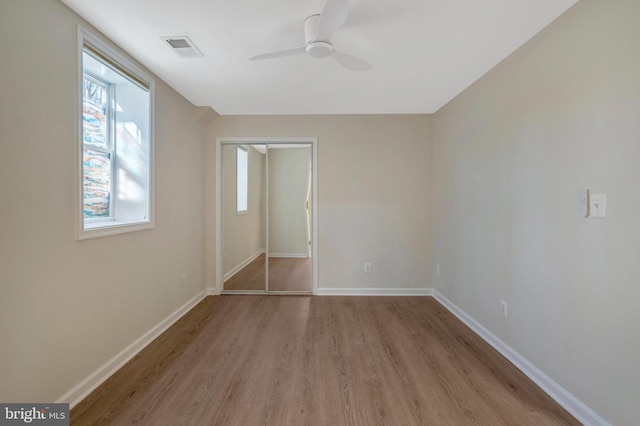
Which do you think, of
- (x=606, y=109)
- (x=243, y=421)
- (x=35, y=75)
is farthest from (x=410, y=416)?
(x=35, y=75)

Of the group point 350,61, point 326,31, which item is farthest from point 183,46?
point 350,61

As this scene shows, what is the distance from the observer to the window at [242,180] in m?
4.04

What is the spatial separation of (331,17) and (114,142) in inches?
76.3

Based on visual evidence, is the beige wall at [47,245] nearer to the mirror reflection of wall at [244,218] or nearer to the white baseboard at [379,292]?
the mirror reflection of wall at [244,218]

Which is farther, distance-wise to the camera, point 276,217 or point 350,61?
point 276,217

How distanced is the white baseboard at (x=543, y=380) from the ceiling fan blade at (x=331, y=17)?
2573mm

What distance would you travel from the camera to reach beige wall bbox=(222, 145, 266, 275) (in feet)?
12.7

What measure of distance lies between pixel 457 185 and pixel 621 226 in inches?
67.7

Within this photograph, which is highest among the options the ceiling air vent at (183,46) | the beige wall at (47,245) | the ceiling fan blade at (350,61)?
the ceiling air vent at (183,46)

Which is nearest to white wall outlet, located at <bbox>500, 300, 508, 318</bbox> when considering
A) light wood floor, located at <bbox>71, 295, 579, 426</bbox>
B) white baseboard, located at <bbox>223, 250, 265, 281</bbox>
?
light wood floor, located at <bbox>71, 295, 579, 426</bbox>

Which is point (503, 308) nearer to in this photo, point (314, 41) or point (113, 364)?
point (314, 41)

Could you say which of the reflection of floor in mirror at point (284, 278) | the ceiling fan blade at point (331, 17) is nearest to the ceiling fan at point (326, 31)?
the ceiling fan blade at point (331, 17)

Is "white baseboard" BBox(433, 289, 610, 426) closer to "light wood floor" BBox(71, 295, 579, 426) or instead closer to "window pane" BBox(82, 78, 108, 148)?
"light wood floor" BBox(71, 295, 579, 426)

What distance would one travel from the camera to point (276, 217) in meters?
3.93
